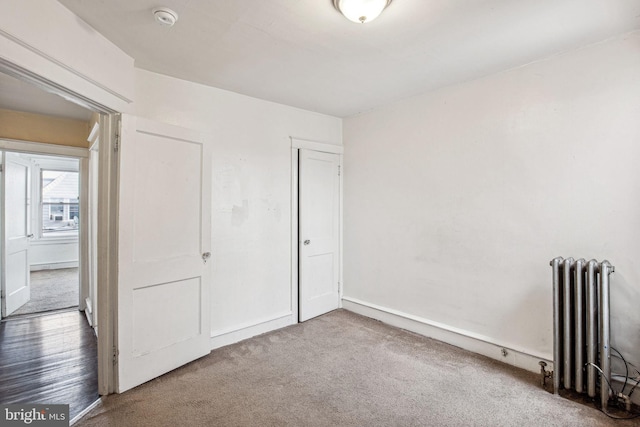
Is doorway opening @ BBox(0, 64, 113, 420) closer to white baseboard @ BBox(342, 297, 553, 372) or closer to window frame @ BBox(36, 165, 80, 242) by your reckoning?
window frame @ BBox(36, 165, 80, 242)

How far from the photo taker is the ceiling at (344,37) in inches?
70.5

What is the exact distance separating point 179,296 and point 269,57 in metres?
2.11

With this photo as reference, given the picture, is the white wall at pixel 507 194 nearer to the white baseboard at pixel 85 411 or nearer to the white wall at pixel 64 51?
the white wall at pixel 64 51

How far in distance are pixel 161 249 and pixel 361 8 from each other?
7.35 feet

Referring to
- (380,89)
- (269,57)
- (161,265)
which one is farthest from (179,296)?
(380,89)

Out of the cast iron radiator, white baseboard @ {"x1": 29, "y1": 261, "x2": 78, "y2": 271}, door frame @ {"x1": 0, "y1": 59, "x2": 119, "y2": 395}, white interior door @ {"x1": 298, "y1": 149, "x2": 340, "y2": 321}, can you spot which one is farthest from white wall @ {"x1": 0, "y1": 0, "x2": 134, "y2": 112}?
white baseboard @ {"x1": 29, "y1": 261, "x2": 78, "y2": 271}

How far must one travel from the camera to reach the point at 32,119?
11.8 ft

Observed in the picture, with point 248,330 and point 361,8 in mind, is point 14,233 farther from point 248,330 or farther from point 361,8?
point 361,8

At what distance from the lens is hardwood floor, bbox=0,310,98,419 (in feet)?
7.30

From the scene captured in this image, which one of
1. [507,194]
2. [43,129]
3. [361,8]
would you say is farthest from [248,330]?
[43,129]

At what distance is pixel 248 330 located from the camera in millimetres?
3221

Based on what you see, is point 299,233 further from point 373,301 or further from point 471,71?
point 471,71
